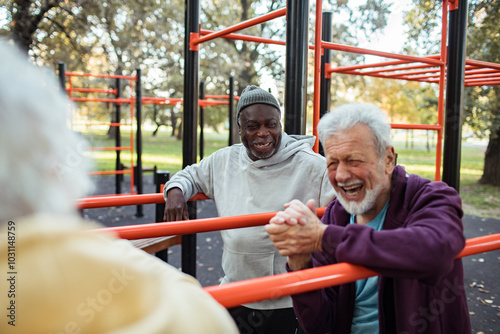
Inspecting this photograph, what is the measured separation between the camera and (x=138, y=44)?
574 inches

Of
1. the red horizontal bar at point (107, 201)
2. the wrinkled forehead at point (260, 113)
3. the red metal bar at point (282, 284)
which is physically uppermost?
the wrinkled forehead at point (260, 113)

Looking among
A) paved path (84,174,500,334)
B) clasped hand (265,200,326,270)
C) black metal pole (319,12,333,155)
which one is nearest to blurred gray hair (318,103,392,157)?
clasped hand (265,200,326,270)

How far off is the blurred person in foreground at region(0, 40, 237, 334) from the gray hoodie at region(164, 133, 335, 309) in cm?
Result: 137

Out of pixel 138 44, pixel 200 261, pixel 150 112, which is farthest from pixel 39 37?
pixel 150 112

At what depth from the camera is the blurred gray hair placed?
1537mm

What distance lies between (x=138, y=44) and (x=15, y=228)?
15.0 meters

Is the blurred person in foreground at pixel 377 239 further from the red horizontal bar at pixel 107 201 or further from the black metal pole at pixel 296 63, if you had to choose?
the red horizontal bar at pixel 107 201

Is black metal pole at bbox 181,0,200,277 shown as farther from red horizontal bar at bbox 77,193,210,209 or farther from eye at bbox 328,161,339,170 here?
eye at bbox 328,161,339,170

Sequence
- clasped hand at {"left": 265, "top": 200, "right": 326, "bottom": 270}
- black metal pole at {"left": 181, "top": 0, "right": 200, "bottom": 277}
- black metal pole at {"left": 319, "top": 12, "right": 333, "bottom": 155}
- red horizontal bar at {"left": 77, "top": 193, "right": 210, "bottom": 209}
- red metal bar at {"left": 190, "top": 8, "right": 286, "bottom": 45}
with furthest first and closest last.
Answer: black metal pole at {"left": 319, "top": 12, "right": 333, "bottom": 155}
black metal pole at {"left": 181, "top": 0, "right": 200, "bottom": 277}
red metal bar at {"left": 190, "top": 8, "right": 286, "bottom": 45}
red horizontal bar at {"left": 77, "top": 193, "right": 210, "bottom": 209}
clasped hand at {"left": 265, "top": 200, "right": 326, "bottom": 270}

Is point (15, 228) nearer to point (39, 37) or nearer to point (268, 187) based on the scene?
point (268, 187)

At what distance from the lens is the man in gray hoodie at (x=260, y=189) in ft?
6.92

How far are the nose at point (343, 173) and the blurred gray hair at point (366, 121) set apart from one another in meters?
0.13

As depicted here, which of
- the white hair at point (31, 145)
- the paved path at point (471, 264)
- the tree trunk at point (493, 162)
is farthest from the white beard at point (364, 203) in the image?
the tree trunk at point (493, 162)

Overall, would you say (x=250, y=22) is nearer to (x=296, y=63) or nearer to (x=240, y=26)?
(x=240, y=26)
